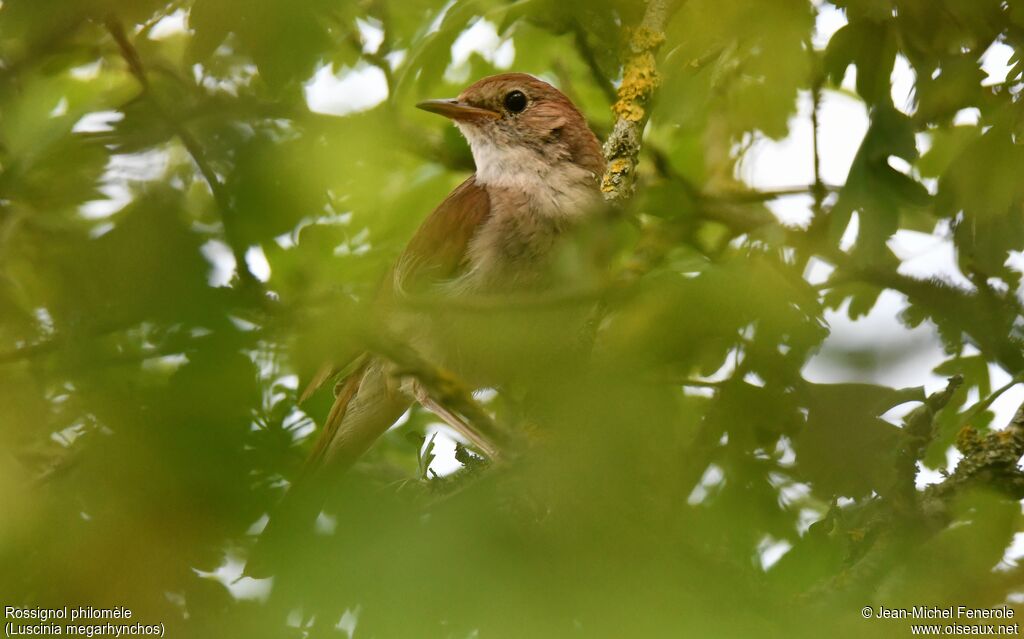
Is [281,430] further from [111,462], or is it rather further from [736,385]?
[736,385]

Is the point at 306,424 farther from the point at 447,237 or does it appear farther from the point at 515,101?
the point at 515,101

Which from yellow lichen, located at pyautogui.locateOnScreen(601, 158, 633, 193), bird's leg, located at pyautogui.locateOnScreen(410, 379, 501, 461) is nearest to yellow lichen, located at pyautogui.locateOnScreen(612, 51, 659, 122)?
yellow lichen, located at pyautogui.locateOnScreen(601, 158, 633, 193)

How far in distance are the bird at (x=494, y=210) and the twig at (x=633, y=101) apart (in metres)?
0.18

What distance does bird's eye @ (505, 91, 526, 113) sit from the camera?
4.31m

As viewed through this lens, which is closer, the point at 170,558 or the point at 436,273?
the point at 170,558

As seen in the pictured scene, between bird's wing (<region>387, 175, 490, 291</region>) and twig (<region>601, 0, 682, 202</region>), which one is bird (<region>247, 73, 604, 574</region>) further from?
twig (<region>601, 0, 682, 202</region>)

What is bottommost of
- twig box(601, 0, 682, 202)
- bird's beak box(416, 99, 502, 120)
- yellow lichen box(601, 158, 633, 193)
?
yellow lichen box(601, 158, 633, 193)

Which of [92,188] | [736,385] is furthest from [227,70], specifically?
[736,385]

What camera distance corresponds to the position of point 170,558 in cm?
112

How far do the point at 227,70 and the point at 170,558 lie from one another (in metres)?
0.90

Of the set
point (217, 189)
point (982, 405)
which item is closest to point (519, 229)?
point (982, 405)

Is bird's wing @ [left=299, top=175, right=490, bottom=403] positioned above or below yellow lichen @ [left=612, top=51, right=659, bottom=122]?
below

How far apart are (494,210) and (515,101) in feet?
2.19

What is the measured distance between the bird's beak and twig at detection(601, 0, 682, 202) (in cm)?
88
